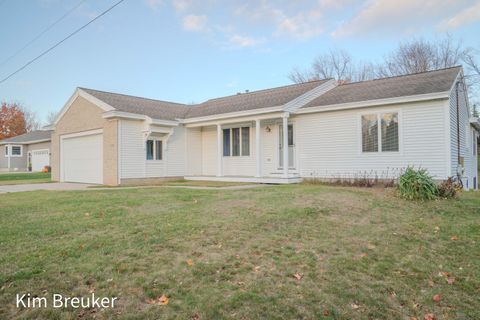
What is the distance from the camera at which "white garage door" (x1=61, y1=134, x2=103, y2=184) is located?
630 inches

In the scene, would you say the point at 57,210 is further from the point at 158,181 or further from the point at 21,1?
the point at 21,1

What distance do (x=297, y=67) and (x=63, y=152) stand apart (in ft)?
95.9

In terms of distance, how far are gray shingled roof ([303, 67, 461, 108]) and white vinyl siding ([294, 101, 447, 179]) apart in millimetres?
492

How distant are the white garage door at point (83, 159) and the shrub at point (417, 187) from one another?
42.8ft

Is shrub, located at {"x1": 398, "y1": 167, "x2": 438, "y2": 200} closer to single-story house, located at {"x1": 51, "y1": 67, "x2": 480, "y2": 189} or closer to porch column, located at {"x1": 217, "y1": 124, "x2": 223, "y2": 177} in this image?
single-story house, located at {"x1": 51, "y1": 67, "x2": 480, "y2": 189}

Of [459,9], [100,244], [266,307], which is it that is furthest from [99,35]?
[459,9]

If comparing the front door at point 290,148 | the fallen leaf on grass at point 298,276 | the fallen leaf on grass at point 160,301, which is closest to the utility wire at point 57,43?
the front door at point 290,148

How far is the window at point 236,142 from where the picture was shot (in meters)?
16.6

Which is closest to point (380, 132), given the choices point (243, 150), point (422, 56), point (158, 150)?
point (243, 150)

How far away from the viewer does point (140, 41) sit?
16.3 metres

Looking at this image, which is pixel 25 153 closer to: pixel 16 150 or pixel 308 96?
pixel 16 150

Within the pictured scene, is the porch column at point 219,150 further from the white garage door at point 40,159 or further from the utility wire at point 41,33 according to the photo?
the white garage door at point 40,159

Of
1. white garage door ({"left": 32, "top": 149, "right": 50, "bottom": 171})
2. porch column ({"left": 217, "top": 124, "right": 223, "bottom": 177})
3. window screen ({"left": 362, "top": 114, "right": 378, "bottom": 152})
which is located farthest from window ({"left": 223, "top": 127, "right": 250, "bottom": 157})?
white garage door ({"left": 32, "top": 149, "right": 50, "bottom": 171})

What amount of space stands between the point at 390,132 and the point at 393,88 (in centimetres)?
207
